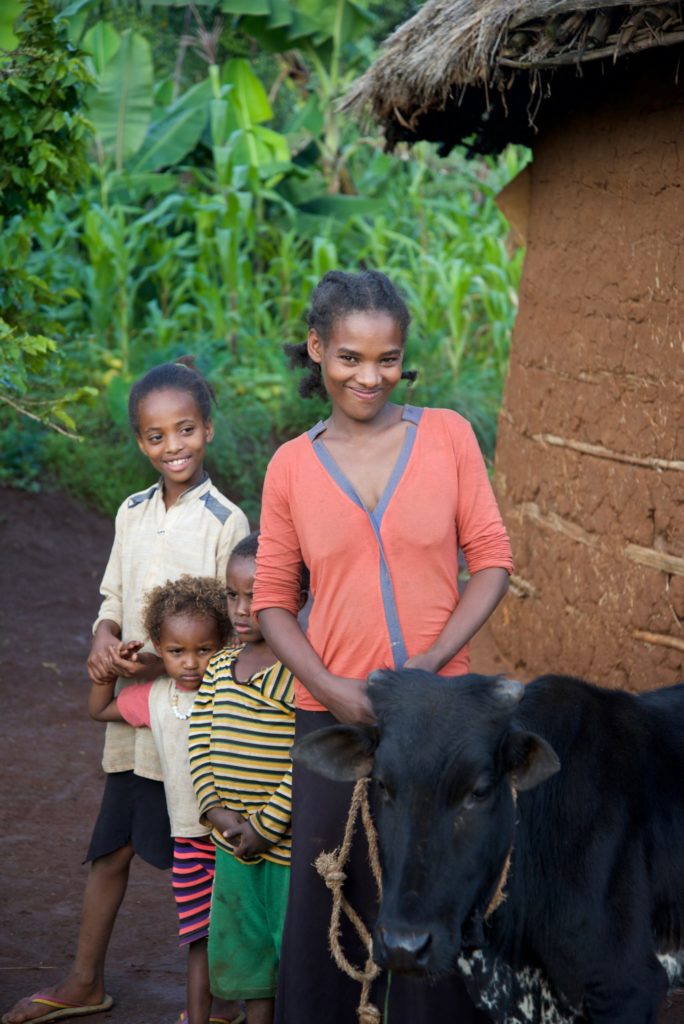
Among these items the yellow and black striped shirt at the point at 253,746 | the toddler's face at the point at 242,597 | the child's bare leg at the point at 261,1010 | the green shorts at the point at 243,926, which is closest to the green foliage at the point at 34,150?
the toddler's face at the point at 242,597

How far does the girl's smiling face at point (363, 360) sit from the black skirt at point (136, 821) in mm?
1362

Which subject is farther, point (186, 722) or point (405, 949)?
point (186, 722)

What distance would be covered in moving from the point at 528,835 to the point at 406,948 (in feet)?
1.69

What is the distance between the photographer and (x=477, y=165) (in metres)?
14.5

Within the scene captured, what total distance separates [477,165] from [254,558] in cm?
1201

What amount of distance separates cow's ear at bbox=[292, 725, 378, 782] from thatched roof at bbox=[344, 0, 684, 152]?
2736mm

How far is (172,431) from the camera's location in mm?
3529

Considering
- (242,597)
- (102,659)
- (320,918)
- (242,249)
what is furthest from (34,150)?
(242,249)

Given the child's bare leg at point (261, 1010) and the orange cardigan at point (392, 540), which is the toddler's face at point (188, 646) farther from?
the child's bare leg at point (261, 1010)

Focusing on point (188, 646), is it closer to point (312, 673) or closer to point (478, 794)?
point (312, 673)

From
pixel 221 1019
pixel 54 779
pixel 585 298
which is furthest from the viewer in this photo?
pixel 54 779

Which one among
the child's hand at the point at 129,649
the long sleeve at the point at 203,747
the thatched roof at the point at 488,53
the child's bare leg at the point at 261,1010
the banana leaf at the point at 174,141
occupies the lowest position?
the child's bare leg at the point at 261,1010

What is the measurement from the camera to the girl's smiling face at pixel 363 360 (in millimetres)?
2812

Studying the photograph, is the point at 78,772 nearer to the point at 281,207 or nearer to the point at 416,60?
the point at 416,60
